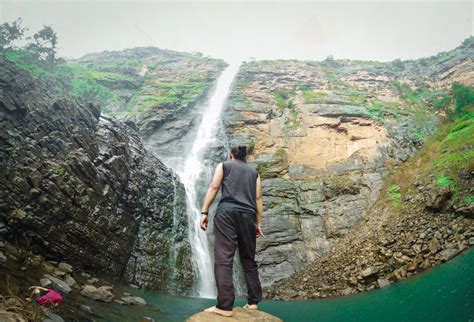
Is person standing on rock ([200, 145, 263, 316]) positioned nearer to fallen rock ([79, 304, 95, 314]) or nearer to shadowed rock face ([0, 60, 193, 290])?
fallen rock ([79, 304, 95, 314])

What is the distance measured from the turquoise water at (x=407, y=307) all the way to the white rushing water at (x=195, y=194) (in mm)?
4670

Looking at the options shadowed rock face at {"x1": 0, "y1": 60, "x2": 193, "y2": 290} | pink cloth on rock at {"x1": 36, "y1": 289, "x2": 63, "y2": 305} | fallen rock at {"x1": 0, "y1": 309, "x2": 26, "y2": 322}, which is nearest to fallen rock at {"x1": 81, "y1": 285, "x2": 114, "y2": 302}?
pink cloth on rock at {"x1": 36, "y1": 289, "x2": 63, "y2": 305}

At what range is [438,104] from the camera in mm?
25969

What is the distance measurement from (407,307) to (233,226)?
17.4 ft

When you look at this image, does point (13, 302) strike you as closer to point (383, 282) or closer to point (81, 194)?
point (81, 194)

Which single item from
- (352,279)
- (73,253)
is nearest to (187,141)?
(73,253)

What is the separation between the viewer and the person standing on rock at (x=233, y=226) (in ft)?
12.5

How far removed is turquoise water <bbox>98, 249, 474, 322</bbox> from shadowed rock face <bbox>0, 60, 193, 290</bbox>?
4.48 meters

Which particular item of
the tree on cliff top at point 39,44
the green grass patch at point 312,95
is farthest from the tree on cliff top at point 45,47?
the green grass patch at point 312,95

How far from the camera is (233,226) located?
4.04m

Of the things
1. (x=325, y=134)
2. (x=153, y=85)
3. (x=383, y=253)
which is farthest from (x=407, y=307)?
(x=153, y=85)

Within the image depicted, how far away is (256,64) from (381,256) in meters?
33.2

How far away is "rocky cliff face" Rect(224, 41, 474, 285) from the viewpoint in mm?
17312

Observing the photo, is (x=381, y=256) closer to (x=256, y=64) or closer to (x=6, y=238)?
(x=6, y=238)
